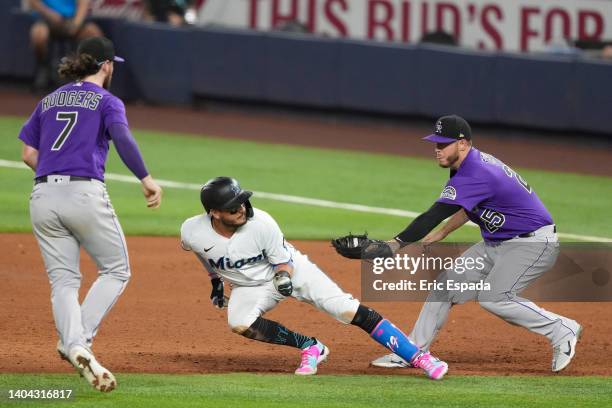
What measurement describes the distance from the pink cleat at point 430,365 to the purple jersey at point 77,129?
6.87 ft

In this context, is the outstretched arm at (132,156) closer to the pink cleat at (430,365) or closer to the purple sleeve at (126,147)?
the purple sleeve at (126,147)

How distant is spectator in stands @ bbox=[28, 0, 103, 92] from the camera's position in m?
19.1

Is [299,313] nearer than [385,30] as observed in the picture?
Yes

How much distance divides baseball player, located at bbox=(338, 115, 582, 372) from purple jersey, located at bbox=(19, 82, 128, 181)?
5.69 ft

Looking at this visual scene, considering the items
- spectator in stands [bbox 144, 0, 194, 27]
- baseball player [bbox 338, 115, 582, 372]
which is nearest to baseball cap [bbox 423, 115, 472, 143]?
baseball player [bbox 338, 115, 582, 372]

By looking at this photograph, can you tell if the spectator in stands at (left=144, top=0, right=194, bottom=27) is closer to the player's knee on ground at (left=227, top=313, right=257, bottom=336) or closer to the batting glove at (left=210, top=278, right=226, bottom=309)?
the batting glove at (left=210, top=278, right=226, bottom=309)

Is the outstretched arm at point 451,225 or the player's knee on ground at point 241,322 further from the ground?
the outstretched arm at point 451,225

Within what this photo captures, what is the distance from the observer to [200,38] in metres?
19.1

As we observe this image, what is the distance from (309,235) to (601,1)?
8478 mm

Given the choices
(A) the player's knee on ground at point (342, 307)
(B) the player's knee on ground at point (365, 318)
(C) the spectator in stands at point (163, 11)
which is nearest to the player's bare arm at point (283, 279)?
(A) the player's knee on ground at point (342, 307)

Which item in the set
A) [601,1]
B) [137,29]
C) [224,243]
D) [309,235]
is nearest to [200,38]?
[137,29]

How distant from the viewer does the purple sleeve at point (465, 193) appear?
7.12 meters

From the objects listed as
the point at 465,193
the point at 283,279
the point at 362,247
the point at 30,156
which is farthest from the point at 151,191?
the point at 465,193

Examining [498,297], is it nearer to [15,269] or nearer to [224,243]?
[224,243]
